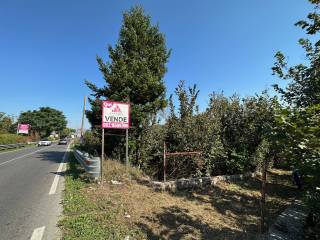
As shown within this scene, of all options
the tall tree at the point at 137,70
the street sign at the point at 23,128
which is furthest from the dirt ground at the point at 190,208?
the street sign at the point at 23,128

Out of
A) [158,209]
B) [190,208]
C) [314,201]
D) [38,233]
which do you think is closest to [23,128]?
[158,209]

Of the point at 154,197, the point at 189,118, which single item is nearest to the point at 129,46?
the point at 189,118

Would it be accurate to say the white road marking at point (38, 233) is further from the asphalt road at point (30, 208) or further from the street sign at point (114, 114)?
the street sign at point (114, 114)

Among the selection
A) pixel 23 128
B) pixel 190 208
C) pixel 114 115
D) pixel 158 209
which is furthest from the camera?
pixel 23 128

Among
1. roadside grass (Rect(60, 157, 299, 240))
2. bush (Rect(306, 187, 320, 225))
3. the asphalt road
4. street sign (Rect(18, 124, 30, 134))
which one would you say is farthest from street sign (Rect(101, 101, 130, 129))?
street sign (Rect(18, 124, 30, 134))

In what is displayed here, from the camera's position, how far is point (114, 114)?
404 inches

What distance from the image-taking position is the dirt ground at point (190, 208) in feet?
18.2

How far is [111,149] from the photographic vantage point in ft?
49.3

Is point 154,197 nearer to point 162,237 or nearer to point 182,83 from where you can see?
point 162,237

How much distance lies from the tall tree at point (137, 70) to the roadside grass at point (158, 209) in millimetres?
4636

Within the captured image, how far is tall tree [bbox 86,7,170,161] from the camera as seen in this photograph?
550 inches

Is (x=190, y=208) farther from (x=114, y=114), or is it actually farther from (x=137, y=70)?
(x=137, y=70)

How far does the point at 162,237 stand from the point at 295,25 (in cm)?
590

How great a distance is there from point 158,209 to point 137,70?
9.33 metres
